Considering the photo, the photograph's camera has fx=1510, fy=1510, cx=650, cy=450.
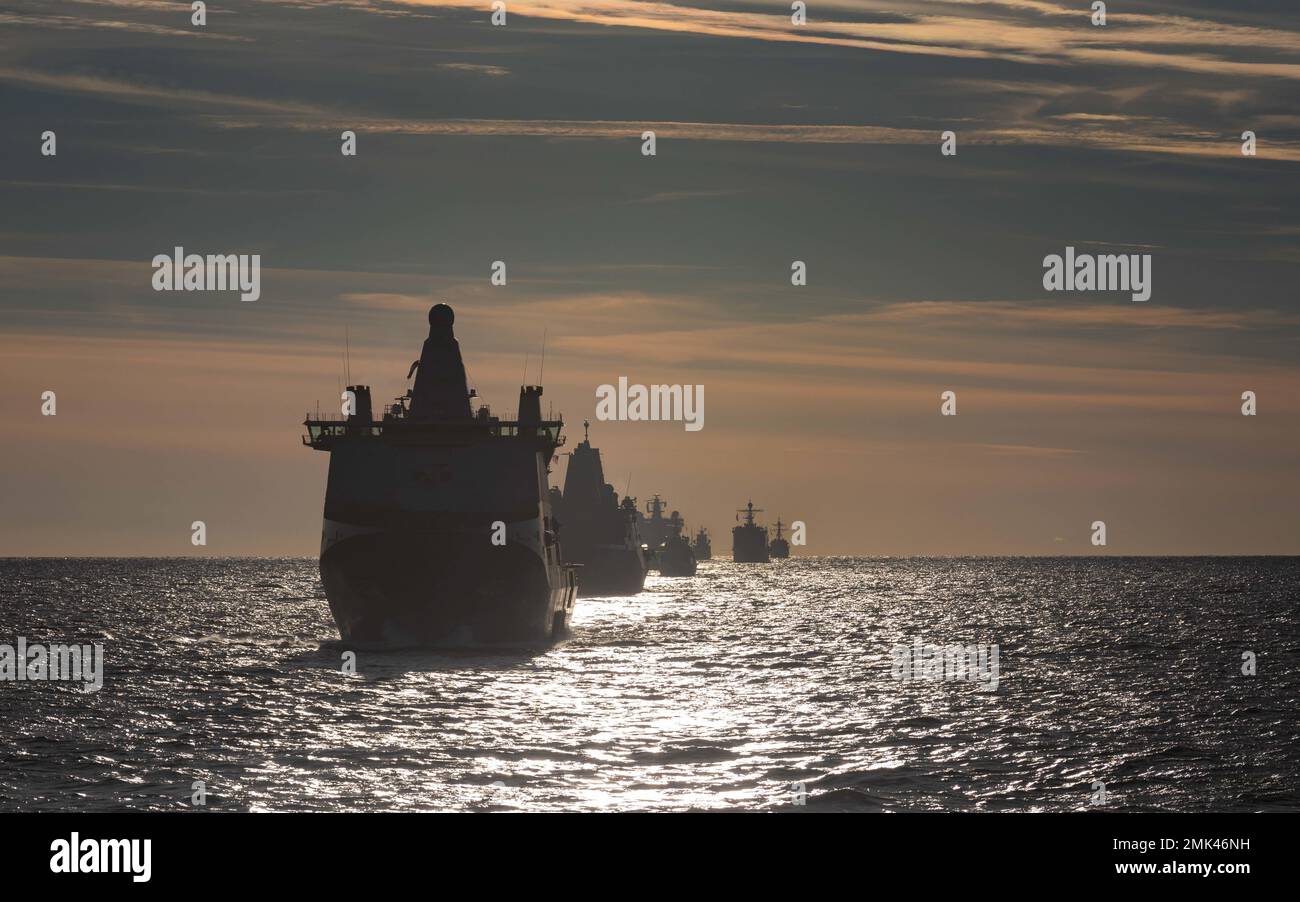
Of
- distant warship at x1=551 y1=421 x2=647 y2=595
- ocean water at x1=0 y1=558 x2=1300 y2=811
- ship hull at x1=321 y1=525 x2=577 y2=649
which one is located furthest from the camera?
distant warship at x1=551 y1=421 x2=647 y2=595

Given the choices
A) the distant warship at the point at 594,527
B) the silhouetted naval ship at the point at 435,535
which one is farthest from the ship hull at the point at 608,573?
the silhouetted naval ship at the point at 435,535

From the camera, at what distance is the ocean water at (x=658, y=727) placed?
24.6 meters

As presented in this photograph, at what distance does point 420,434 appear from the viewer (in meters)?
54.8

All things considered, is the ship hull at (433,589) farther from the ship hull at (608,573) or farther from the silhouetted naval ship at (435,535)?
the ship hull at (608,573)

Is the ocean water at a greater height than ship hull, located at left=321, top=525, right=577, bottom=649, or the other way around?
ship hull, located at left=321, top=525, right=577, bottom=649

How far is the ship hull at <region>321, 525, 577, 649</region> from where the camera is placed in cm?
5178

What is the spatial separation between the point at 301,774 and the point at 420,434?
96.8 feet

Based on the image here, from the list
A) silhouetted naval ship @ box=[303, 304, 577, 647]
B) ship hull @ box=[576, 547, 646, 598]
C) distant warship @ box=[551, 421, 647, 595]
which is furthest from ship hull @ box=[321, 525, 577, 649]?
ship hull @ box=[576, 547, 646, 598]

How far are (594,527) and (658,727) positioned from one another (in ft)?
279

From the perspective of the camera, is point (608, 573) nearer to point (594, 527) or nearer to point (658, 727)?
point (594, 527)

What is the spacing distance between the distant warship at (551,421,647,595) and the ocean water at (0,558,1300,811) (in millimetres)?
42973

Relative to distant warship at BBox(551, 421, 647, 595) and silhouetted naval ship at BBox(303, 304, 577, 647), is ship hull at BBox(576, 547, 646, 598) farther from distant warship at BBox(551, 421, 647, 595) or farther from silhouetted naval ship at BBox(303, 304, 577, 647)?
silhouetted naval ship at BBox(303, 304, 577, 647)
